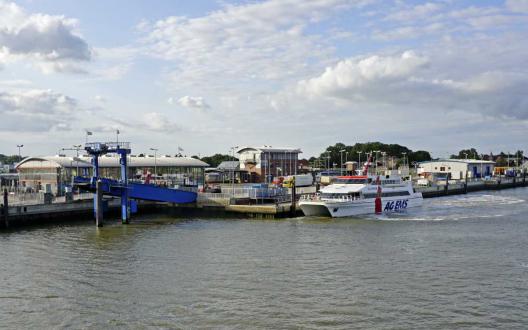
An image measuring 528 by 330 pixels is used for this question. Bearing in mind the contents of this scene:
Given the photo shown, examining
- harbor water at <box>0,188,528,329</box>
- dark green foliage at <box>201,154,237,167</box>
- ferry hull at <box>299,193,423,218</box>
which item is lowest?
harbor water at <box>0,188,528,329</box>

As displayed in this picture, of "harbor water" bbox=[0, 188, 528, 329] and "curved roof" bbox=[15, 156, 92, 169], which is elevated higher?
"curved roof" bbox=[15, 156, 92, 169]

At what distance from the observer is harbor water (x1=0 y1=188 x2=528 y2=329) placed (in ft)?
64.1

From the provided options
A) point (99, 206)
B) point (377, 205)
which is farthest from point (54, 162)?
point (377, 205)

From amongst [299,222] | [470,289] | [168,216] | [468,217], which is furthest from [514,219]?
[168,216]

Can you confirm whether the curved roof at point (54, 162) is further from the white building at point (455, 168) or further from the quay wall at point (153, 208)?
the white building at point (455, 168)

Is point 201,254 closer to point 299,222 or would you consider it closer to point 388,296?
point 388,296

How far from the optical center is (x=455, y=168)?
431 feet

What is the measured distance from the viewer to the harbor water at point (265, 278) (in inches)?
769

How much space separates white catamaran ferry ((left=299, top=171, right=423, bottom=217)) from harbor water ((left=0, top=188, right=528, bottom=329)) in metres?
8.55

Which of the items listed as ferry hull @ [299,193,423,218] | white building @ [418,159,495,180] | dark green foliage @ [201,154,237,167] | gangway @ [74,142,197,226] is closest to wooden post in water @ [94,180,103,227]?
gangway @ [74,142,197,226]

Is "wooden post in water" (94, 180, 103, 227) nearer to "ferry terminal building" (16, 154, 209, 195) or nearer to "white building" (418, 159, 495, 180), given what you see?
"ferry terminal building" (16, 154, 209, 195)

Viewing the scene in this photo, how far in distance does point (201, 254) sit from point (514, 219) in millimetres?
31851

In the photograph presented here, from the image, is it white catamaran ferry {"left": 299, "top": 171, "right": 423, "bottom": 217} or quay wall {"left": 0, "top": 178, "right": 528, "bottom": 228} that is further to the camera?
white catamaran ferry {"left": 299, "top": 171, "right": 423, "bottom": 217}

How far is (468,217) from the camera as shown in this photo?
167 feet
